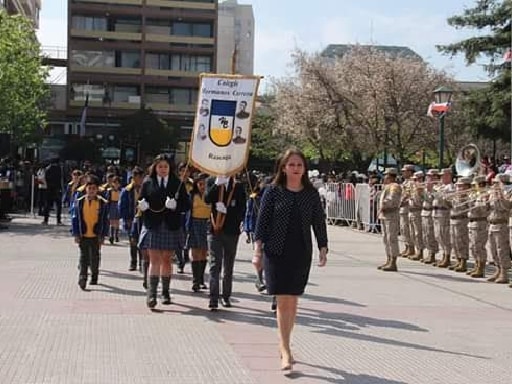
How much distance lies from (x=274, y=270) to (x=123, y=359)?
1545 millimetres

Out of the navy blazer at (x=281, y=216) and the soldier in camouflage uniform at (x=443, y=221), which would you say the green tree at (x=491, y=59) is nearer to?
the soldier in camouflage uniform at (x=443, y=221)

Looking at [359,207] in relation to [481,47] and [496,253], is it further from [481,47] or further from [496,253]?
[496,253]

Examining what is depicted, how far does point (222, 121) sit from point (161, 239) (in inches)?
78.2

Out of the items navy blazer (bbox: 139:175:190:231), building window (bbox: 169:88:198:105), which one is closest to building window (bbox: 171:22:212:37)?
building window (bbox: 169:88:198:105)

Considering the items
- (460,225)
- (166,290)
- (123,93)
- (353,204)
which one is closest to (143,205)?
(166,290)

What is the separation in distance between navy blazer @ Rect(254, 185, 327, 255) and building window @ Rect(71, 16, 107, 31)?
244ft

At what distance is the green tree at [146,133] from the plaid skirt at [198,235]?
182ft

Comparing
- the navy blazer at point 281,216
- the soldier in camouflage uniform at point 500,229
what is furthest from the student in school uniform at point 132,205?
the navy blazer at point 281,216

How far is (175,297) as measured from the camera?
456 inches

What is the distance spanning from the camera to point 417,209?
17984 mm

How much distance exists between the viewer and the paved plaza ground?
24.0 feet

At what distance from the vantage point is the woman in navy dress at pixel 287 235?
7.50 m

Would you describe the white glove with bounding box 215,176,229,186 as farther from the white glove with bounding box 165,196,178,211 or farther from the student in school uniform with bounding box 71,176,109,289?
the student in school uniform with bounding box 71,176,109,289

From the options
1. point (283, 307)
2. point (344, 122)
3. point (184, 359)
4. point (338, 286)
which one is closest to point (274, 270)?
point (283, 307)
